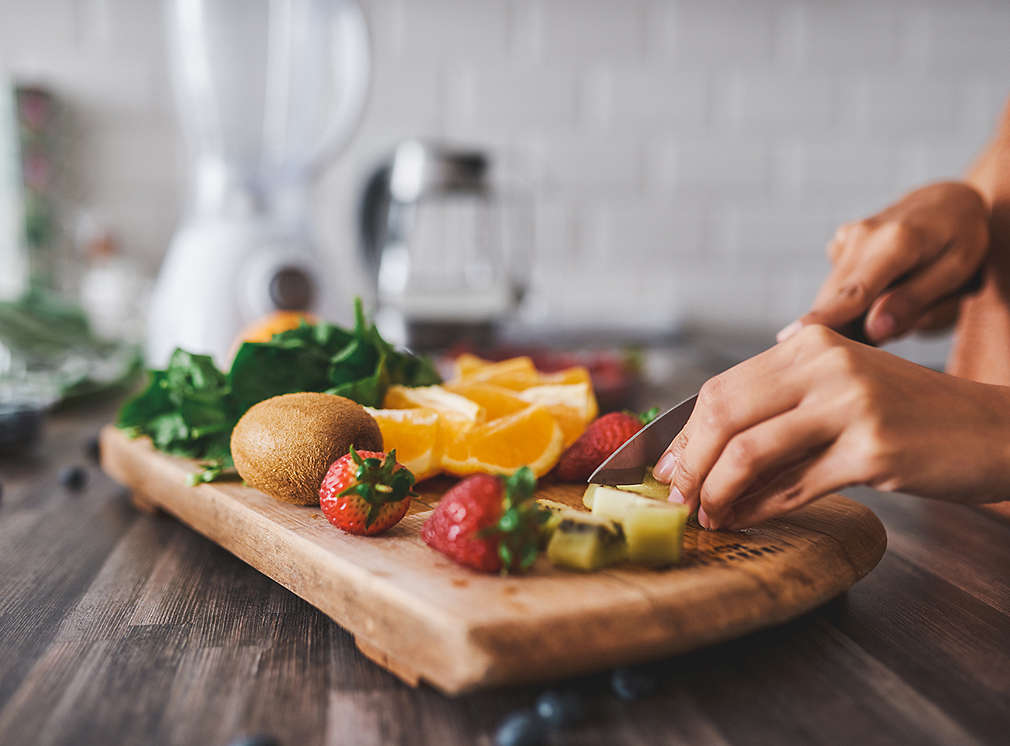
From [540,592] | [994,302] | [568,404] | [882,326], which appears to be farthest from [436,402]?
[994,302]

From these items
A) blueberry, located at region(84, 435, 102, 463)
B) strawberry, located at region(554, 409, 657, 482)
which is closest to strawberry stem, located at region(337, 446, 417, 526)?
strawberry, located at region(554, 409, 657, 482)

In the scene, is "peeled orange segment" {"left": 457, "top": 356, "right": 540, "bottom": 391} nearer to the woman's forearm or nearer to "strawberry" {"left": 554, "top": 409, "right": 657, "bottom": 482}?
"strawberry" {"left": 554, "top": 409, "right": 657, "bottom": 482}

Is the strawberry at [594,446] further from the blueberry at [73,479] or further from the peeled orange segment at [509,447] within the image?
the blueberry at [73,479]

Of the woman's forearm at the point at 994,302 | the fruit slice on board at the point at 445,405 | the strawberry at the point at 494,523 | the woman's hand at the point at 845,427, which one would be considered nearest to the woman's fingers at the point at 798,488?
the woman's hand at the point at 845,427

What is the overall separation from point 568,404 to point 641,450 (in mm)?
190

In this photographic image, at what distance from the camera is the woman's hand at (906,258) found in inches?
31.6

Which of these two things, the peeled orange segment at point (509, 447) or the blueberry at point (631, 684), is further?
the peeled orange segment at point (509, 447)

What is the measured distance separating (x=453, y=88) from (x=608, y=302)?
77 centimetres

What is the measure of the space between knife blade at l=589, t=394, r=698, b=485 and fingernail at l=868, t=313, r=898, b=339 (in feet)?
0.97

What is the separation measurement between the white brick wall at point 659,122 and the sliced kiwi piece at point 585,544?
1.93 m

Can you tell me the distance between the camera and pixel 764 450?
1.60 feet

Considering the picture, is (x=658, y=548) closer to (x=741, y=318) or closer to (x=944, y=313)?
(x=944, y=313)

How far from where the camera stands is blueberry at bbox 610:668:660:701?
438mm

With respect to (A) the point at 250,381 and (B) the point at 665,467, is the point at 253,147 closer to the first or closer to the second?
(A) the point at 250,381
